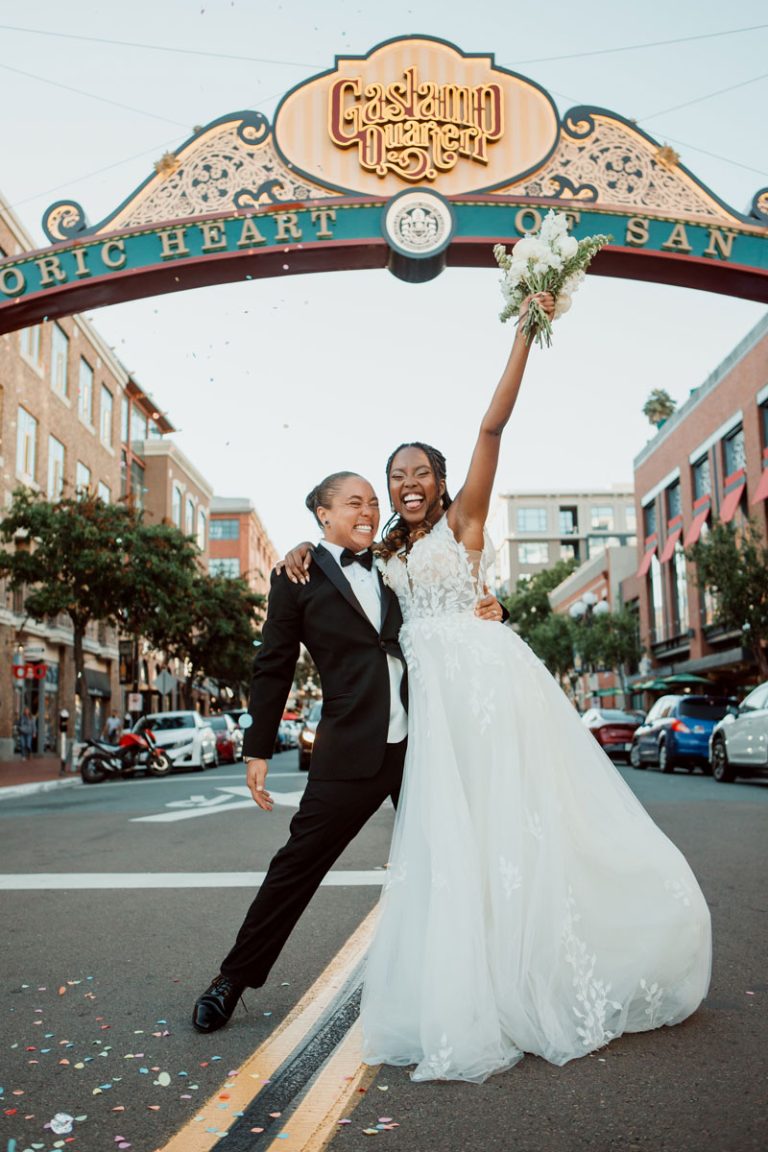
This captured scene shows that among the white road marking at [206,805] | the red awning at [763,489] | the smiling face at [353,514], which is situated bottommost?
the white road marking at [206,805]

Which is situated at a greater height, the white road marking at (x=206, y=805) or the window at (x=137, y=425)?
the window at (x=137, y=425)

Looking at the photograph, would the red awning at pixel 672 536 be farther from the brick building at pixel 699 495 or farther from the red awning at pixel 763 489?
the red awning at pixel 763 489

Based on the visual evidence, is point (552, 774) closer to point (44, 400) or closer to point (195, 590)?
point (195, 590)

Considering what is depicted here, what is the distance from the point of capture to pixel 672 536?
4428 centimetres

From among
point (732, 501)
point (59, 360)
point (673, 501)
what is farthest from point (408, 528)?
point (673, 501)

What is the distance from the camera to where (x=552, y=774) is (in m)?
3.77

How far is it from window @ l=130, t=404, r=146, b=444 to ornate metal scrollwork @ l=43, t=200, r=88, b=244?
1443 inches

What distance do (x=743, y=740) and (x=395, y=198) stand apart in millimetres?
9409

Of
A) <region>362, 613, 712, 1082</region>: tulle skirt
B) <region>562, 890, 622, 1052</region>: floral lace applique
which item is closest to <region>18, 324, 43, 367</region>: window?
<region>362, 613, 712, 1082</region>: tulle skirt

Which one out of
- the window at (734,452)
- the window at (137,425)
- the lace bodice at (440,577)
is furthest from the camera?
the window at (137,425)

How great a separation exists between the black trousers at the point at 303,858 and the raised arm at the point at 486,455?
2.70 feet

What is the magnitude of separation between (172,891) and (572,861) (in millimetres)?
4065

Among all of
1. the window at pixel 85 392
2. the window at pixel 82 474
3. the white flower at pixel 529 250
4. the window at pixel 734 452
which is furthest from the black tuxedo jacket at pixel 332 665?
the window at pixel 85 392

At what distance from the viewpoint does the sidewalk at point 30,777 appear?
63.9 feet
